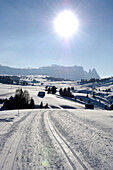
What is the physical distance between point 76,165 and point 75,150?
1.34 metres

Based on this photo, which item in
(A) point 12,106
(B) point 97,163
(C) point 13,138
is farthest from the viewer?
(A) point 12,106

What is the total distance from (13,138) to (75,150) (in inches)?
169

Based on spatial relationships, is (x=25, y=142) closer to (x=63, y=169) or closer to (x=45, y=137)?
(x=45, y=137)

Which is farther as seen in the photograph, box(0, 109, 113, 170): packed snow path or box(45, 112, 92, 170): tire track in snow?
box(0, 109, 113, 170): packed snow path

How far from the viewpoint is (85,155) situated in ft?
17.5

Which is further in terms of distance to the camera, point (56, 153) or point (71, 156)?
point (56, 153)

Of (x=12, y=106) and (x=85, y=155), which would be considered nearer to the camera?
(x=85, y=155)

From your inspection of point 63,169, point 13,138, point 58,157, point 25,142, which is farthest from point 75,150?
point 13,138

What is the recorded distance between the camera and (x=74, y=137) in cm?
773

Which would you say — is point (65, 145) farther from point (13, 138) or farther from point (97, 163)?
point (13, 138)

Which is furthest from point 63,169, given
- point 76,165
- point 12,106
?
point 12,106

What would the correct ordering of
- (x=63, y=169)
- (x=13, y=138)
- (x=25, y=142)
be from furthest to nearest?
(x=13, y=138) → (x=25, y=142) → (x=63, y=169)

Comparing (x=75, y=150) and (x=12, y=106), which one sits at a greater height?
(x=75, y=150)

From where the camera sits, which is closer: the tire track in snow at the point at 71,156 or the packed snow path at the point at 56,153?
the tire track in snow at the point at 71,156
